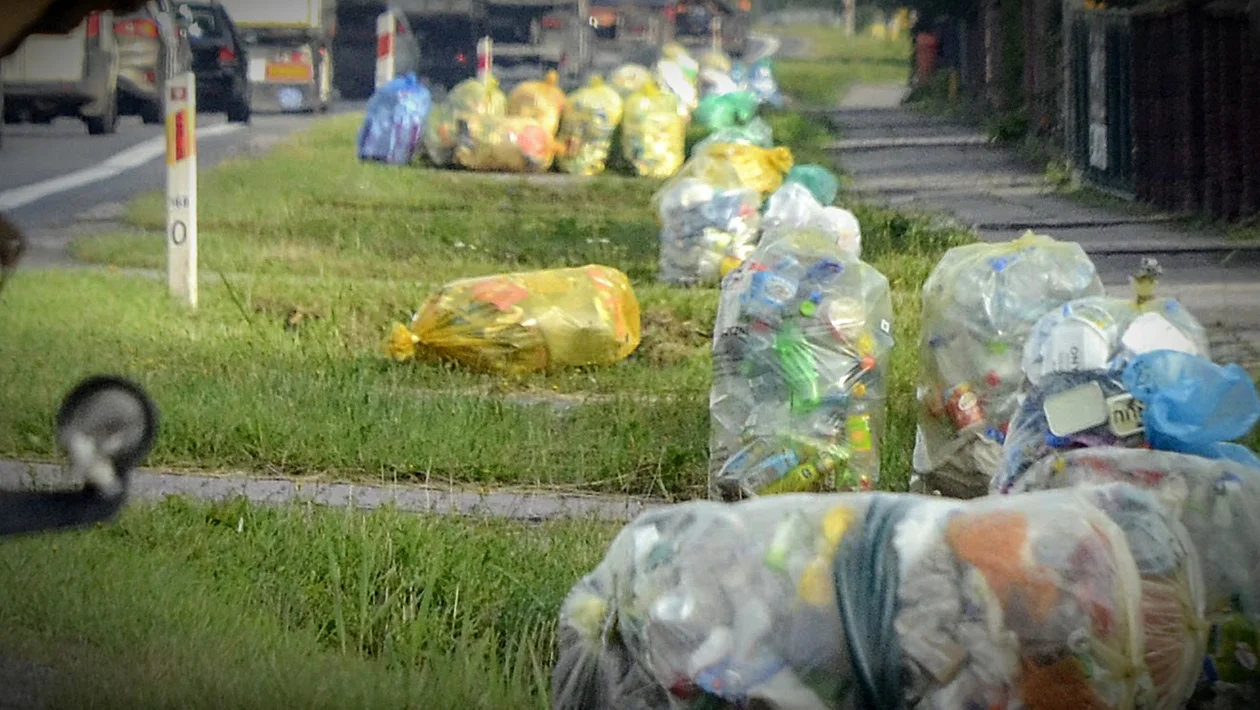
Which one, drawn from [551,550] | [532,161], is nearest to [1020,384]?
[551,550]

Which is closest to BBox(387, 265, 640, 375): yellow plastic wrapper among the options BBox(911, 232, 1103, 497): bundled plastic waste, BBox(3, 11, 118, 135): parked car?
BBox(3, 11, 118, 135): parked car

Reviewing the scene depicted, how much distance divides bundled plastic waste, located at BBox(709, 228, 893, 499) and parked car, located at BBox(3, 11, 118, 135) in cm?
194

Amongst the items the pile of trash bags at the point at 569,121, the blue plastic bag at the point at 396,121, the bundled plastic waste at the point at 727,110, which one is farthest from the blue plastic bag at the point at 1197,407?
the blue plastic bag at the point at 396,121

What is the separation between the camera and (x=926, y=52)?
8797mm

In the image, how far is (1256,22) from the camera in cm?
695

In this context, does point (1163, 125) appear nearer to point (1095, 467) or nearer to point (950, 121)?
point (950, 121)

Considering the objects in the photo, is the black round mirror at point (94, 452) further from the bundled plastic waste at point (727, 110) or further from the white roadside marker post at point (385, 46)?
the bundled plastic waste at point (727, 110)

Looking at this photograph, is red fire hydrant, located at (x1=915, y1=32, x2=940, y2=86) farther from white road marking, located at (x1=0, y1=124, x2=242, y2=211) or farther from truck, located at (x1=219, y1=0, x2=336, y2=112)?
white road marking, located at (x1=0, y1=124, x2=242, y2=211)

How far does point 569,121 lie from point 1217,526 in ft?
30.6

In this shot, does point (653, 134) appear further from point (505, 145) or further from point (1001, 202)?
point (1001, 202)

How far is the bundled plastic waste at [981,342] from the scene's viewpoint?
556 cm

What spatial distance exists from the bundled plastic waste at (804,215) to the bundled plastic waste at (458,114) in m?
3.32

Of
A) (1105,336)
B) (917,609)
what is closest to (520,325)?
(1105,336)

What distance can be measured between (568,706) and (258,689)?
2.49 feet
